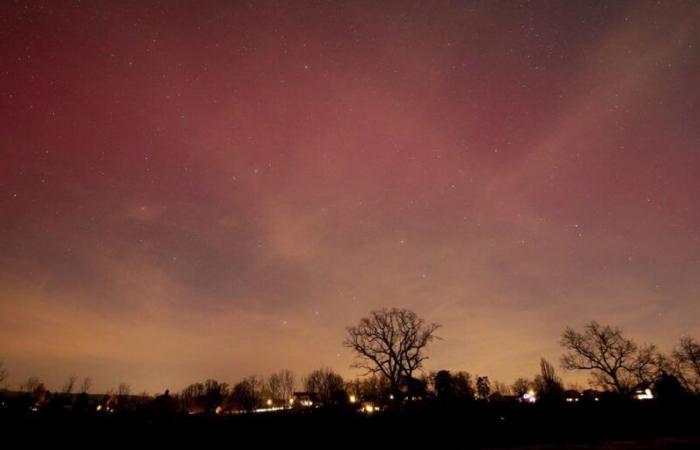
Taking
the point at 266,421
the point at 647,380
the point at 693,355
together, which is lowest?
the point at 266,421

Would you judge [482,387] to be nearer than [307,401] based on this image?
No

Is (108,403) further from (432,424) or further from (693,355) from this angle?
(693,355)

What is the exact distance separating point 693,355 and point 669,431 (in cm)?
7183

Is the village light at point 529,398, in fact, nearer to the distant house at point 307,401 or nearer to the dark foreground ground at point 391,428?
the dark foreground ground at point 391,428

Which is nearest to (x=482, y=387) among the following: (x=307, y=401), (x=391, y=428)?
(x=307, y=401)

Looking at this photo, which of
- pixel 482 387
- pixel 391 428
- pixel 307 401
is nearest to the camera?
pixel 391 428

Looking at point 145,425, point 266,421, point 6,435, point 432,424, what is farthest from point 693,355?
point 6,435

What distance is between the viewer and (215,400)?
9275 centimetres

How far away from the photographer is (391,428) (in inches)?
862

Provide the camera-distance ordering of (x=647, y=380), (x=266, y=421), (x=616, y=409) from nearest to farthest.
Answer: (x=266, y=421) < (x=616, y=409) < (x=647, y=380)

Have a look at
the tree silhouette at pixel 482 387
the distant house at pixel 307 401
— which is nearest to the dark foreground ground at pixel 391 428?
the distant house at pixel 307 401

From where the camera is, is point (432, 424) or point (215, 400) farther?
point (215, 400)

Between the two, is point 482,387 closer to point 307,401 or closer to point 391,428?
point 307,401

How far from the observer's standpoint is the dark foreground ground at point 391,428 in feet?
54.4
